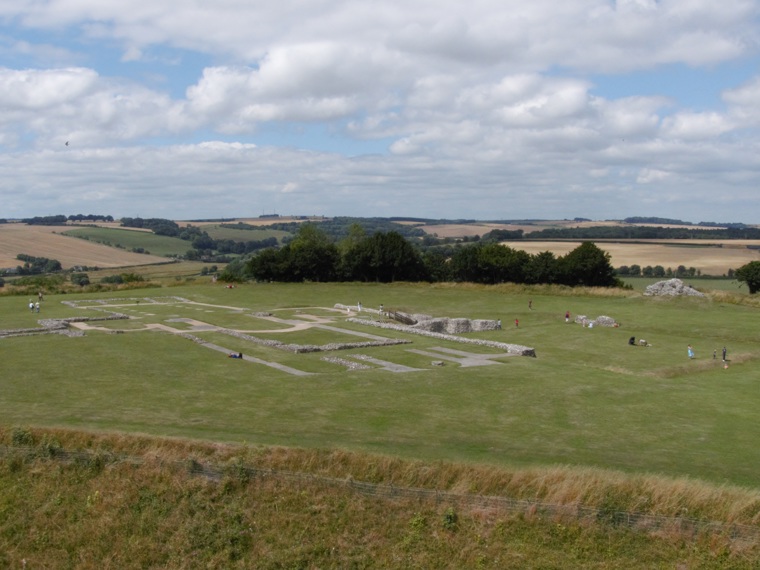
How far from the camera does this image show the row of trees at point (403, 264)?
67.1 metres

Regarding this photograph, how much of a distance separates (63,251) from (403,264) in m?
71.1

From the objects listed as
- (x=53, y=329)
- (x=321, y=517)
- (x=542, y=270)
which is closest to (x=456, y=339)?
(x=321, y=517)

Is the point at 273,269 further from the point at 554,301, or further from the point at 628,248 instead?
the point at 628,248

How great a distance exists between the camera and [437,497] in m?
14.2

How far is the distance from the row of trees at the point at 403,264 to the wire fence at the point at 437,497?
53.2 m

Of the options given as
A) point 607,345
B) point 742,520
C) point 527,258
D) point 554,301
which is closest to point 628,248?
point 527,258

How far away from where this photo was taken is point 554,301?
5400 centimetres

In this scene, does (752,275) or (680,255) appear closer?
(752,275)

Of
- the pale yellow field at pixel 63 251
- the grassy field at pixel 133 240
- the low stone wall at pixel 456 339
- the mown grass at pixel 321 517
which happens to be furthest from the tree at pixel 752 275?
the grassy field at pixel 133 240

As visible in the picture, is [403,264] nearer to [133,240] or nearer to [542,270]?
[542,270]

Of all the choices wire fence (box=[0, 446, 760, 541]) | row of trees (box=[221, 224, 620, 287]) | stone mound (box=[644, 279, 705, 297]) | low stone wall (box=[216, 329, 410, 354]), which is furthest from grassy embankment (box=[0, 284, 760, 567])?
row of trees (box=[221, 224, 620, 287])

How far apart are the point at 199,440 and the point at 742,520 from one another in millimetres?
12769

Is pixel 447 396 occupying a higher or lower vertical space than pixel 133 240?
lower

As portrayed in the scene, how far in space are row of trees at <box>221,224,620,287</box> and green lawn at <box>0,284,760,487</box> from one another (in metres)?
24.9
